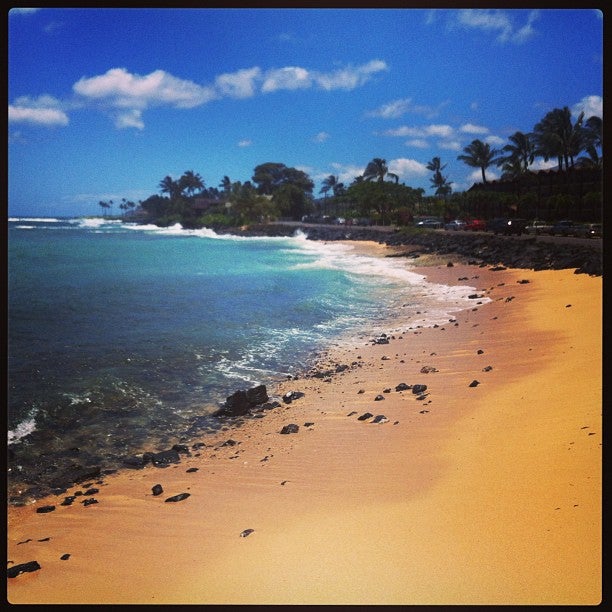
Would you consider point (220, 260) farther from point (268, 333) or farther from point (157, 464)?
point (157, 464)

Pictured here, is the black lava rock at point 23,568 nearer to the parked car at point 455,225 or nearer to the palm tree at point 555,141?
the palm tree at point 555,141

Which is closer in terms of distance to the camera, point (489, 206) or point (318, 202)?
point (489, 206)

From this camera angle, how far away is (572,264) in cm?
1778

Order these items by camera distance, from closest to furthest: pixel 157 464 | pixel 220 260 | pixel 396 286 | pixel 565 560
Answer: pixel 565 560, pixel 157 464, pixel 396 286, pixel 220 260

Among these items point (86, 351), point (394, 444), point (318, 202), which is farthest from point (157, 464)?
point (318, 202)

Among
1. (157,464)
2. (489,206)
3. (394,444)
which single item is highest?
(489,206)

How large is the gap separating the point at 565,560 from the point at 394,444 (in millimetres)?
2659

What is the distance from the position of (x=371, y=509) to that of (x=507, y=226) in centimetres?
2813

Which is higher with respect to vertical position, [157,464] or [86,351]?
[86,351]

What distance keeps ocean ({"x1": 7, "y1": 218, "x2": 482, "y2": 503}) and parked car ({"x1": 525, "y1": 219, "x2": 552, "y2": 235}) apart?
24.1ft

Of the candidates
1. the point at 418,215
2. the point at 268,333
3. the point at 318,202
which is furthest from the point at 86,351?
the point at 318,202

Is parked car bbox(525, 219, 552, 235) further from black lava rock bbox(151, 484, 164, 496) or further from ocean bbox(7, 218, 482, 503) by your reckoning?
black lava rock bbox(151, 484, 164, 496)

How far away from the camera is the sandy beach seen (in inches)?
119

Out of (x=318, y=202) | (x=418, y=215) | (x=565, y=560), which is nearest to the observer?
(x=565, y=560)
